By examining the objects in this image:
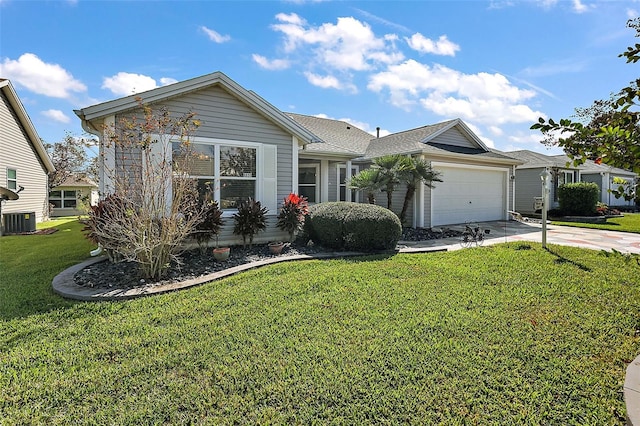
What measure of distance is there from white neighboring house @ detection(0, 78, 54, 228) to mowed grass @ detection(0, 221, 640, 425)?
13.3 metres

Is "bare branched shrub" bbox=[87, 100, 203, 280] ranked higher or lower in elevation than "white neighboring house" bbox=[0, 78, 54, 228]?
lower

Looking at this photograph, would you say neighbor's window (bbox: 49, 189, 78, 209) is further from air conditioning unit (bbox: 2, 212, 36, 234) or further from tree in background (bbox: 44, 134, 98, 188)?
air conditioning unit (bbox: 2, 212, 36, 234)

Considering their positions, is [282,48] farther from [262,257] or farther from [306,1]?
[262,257]

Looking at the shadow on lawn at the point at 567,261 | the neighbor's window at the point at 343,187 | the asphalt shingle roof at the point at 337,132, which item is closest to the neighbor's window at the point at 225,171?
the asphalt shingle roof at the point at 337,132

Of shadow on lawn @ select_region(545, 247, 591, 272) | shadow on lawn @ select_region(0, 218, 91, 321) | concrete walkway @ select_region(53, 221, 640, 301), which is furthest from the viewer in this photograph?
shadow on lawn @ select_region(545, 247, 591, 272)

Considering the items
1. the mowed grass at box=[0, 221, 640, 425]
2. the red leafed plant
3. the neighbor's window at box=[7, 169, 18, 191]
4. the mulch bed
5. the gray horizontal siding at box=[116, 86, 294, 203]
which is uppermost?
the gray horizontal siding at box=[116, 86, 294, 203]

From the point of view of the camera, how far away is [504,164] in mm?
15641

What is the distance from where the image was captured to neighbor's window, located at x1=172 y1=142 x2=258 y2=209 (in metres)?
8.23

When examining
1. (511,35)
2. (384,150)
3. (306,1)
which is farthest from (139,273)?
(384,150)

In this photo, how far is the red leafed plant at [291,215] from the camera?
8.81m

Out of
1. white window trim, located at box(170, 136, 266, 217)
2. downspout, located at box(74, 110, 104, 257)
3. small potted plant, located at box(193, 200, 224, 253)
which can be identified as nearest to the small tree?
white window trim, located at box(170, 136, 266, 217)

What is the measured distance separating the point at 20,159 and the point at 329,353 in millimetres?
20032

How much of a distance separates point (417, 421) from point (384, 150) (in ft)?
46.1

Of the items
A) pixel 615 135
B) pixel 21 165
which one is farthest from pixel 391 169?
pixel 21 165
